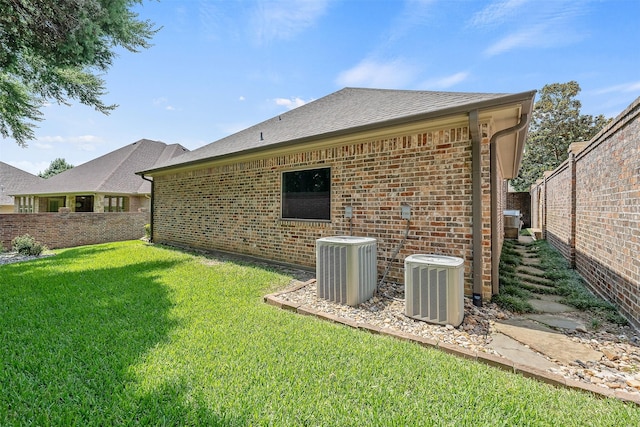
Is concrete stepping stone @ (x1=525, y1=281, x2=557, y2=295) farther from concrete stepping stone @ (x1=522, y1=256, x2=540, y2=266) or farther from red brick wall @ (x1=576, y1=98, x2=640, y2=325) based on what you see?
concrete stepping stone @ (x1=522, y1=256, x2=540, y2=266)

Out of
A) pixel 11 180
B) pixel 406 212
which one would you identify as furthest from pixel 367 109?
pixel 11 180

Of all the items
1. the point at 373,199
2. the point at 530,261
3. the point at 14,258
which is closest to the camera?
the point at 373,199

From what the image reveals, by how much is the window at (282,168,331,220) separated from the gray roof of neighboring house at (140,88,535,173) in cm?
84

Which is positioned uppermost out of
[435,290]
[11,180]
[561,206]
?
[11,180]

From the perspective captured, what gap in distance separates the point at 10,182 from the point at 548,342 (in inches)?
1706

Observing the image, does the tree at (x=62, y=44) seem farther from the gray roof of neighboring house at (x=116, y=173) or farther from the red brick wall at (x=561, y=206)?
the red brick wall at (x=561, y=206)

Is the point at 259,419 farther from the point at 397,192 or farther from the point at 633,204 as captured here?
the point at 633,204

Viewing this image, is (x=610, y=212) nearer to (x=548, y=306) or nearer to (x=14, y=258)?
(x=548, y=306)

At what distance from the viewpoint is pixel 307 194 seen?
633 cm

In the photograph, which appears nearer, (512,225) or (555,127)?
(512,225)

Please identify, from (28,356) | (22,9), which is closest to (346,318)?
(28,356)

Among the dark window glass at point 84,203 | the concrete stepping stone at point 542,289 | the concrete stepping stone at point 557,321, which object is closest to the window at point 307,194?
the concrete stepping stone at point 557,321

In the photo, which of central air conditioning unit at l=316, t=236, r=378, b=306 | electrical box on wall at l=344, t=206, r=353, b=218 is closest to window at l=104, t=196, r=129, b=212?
electrical box on wall at l=344, t=206, r=353, b=218

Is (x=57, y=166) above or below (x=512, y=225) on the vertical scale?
above
